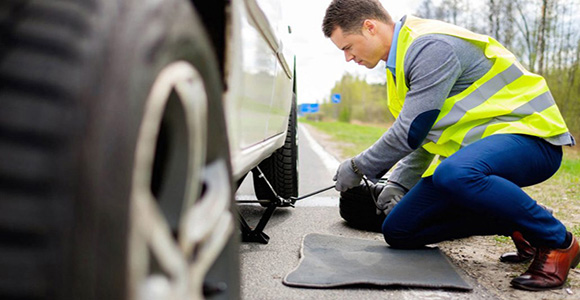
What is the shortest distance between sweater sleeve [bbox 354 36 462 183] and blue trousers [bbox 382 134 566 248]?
0.77 ft

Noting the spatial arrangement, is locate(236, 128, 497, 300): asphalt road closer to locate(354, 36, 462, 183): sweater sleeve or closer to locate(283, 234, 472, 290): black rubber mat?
locate(283, 234, 472, 290): black rubber mat

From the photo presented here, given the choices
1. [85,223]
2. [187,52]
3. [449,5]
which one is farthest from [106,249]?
[449,5]

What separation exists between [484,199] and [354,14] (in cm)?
117

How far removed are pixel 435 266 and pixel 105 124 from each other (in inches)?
82.6

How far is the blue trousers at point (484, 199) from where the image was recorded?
7.45 feet

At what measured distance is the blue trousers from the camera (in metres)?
2.27

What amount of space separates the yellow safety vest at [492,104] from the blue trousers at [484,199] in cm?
8

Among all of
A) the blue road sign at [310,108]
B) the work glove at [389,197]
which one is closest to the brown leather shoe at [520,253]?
the work glove at [389,197]

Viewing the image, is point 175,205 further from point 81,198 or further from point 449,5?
point 449,5

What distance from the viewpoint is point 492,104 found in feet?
8.20

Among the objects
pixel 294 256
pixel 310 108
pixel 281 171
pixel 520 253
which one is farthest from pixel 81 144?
pixel 310 108

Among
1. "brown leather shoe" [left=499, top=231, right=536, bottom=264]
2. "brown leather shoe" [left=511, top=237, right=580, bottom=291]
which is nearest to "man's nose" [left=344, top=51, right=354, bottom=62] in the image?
"brown leather shoe" [left=499, top=231, right=536, bottom=264]

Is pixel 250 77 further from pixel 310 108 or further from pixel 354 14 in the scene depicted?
pixel 310 108

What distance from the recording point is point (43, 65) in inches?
26.1
